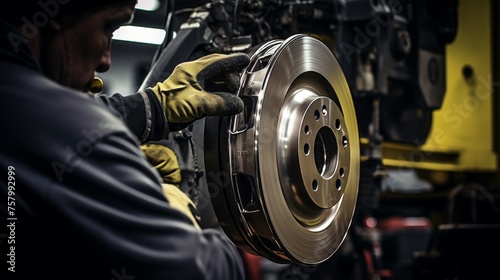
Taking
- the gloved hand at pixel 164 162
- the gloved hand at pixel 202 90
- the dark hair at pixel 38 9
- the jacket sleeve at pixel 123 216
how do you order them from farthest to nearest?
the gloved hand at pixel 164 162
the gloved hand at pixel 202 90
the dark hair at pixel 38 9
the jacket sleeve at pixel 123 216

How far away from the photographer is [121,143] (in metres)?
0.91

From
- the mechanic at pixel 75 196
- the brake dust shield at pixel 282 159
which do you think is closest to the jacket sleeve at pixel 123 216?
the mechanic at pixel 75 196

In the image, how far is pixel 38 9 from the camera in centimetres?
101

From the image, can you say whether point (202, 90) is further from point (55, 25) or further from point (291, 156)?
point (55, 25)

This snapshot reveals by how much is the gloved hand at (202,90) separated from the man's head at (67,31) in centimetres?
50

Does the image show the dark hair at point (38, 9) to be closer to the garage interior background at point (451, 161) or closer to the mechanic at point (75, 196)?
the mechanic at point (75, 196)

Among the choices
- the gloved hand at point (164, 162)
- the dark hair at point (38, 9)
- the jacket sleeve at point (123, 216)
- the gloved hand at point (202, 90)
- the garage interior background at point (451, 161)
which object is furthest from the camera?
the garage interior background at point (451, 161)

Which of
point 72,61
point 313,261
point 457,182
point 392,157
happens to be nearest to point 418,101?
point 392,157

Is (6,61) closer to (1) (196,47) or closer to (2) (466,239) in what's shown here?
(1) (196,47)

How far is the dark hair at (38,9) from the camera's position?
100 cm

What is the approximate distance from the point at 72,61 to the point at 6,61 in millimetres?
109

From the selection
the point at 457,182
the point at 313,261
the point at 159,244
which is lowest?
the point at 457,182

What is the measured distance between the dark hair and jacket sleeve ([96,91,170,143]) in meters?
0.57

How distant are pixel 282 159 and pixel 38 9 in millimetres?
701
